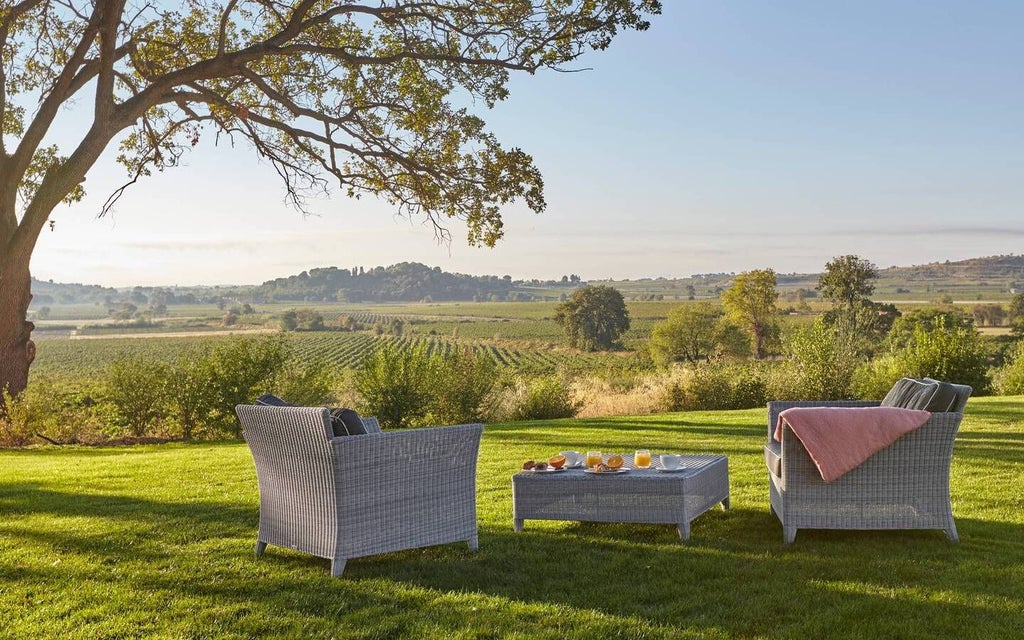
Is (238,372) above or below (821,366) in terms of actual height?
above

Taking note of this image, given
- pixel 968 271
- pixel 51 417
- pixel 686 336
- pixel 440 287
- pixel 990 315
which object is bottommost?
pixel 686 336

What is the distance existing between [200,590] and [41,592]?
726mm

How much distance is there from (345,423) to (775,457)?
8.54 feet

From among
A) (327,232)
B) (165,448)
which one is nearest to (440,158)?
(165,448)

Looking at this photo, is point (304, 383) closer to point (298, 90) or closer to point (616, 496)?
point (298, 90)

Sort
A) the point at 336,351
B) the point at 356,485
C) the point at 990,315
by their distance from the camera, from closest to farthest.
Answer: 1. the point at 356,485
2. the point at 336,351
3. the point at 990,315

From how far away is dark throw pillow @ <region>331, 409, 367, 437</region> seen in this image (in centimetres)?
413

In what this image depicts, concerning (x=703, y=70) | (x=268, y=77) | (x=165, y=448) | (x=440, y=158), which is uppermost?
(x=703, y=70)

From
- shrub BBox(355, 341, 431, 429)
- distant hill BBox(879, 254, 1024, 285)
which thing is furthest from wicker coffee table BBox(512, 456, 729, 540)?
distant hill BBox(879, 254, 1024, 285)

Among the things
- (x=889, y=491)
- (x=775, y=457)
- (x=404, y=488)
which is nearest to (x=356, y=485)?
(x=404, y=488)

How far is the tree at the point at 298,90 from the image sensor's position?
1022cm

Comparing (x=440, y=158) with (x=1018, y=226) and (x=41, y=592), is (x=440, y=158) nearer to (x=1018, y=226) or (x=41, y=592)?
(x=41, y=592)

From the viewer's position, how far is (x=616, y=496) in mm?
4734

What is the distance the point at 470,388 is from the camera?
1432 cm
